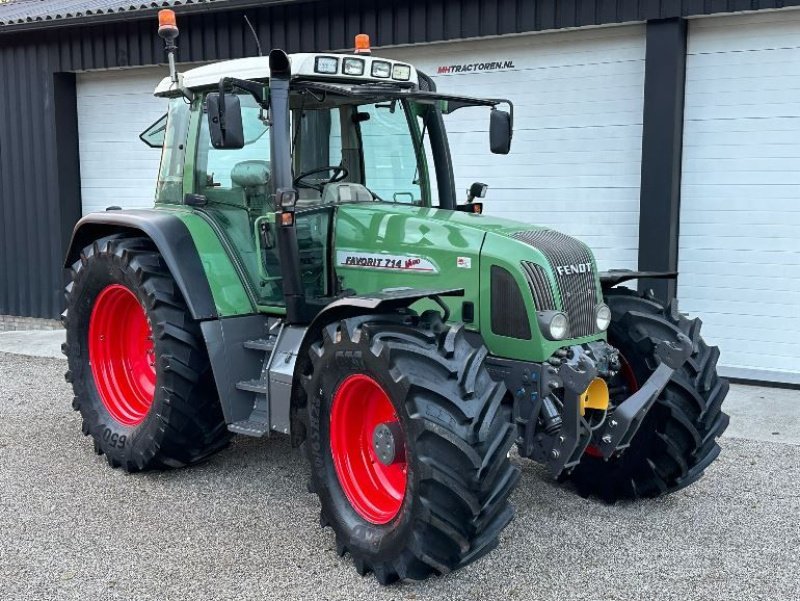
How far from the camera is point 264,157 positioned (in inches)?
189

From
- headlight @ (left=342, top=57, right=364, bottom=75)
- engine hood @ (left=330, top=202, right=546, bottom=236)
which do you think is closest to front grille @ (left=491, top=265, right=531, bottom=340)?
engine hood @ (left=330, top=202, right=546, bottom=236)

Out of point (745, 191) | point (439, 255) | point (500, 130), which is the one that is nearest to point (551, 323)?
point (439, 255)

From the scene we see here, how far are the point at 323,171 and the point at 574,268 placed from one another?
150 cm

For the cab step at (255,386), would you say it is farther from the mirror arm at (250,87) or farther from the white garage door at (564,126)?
the white garage door at (564,126)

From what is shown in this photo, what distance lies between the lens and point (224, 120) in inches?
161

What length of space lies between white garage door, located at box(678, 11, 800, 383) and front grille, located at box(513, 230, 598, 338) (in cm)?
356

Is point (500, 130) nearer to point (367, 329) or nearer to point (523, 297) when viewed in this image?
point (523, 297)

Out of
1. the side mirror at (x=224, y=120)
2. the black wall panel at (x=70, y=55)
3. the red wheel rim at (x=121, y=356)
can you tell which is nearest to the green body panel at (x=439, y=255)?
the side mirror at (x=224, y=120)

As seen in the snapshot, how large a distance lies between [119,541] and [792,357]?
552 cm

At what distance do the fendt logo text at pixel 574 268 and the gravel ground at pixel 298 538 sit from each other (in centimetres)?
126

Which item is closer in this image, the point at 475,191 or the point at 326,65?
the point at 326,65

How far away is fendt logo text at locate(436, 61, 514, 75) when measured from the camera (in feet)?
26.7

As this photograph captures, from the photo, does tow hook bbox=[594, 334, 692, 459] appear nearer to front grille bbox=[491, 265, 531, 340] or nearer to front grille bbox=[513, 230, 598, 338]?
front grille bbox=[513, 230, 598, 338]

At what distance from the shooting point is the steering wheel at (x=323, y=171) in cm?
468
